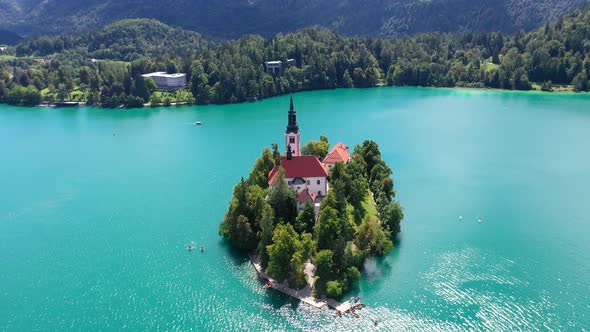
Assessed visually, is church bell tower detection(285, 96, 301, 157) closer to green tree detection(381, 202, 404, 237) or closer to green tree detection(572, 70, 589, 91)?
green tree detection(381, 202, 404, 237)

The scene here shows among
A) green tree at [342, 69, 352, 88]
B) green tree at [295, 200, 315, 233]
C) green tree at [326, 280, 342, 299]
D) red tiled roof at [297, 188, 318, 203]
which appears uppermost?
green tree at [342, 69, 352, 88]

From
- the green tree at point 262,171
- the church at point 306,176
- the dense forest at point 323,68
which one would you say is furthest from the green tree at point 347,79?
the church at point 306,176

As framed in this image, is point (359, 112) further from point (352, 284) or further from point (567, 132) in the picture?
point (352, 284)

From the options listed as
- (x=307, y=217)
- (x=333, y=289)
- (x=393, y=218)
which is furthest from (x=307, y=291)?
(x=393, y=218)

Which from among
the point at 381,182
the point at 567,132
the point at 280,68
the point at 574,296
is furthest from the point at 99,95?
the point at 574,296

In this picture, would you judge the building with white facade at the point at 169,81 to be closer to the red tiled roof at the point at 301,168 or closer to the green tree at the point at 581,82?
the red tiled roof at the point at 301,168

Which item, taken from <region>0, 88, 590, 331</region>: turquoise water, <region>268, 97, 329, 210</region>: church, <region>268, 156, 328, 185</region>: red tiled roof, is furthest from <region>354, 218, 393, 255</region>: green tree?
<region>268, 156, 328, 185</region>: red tiled roof
